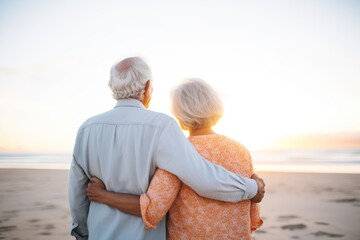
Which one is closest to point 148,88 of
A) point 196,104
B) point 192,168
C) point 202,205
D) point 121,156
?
point 196,104

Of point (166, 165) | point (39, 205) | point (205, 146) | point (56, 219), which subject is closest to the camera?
point (166, 165)

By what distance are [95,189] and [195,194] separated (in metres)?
0.53

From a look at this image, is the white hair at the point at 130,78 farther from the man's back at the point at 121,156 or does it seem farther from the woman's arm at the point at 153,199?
the woman's arm at the point at 153,199

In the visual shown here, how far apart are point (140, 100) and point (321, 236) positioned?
3207 mm

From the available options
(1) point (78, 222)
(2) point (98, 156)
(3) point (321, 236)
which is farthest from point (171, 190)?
(3) point (321, 236)

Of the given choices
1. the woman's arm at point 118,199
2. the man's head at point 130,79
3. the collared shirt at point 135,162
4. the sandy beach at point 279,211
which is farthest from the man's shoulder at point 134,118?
the sandy beach at point 279,211

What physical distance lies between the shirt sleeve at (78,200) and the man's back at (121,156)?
7cm

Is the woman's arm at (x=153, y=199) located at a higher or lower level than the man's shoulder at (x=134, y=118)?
lower

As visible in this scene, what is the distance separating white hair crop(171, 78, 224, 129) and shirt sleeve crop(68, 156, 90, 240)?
2.10ft

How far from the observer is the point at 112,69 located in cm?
190

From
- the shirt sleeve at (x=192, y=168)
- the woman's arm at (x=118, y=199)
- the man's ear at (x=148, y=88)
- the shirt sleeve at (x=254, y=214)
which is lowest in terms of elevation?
the shirt sleeve at (x=254, y=214)

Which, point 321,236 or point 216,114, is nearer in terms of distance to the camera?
point 216,114

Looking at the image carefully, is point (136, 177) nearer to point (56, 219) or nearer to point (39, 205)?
point (56, 219)

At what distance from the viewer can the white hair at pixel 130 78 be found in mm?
1826
